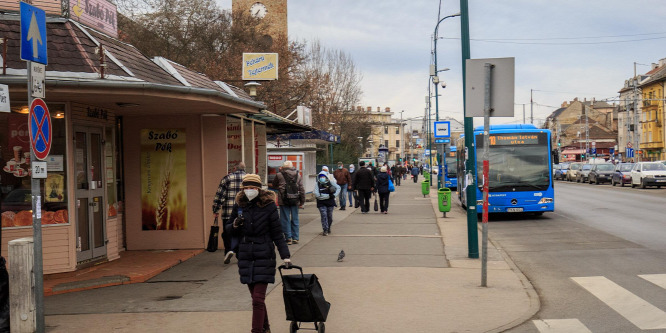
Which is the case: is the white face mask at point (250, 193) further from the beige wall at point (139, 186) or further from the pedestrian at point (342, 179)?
the pedestrian at point (342, 179)

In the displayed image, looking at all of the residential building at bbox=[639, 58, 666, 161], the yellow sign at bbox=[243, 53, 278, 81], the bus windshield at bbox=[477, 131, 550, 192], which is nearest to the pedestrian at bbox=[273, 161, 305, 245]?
the yellow sign at bbox=[243, 53, 278, 81]

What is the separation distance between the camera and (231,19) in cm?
3872

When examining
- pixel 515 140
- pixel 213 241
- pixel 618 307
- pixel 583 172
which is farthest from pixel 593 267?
pixel 583 172

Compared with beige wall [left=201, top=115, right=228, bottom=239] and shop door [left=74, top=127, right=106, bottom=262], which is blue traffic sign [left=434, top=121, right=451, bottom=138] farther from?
shop door [left=74, top=127, right=106, bottom=262]

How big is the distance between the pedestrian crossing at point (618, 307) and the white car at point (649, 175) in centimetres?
3227

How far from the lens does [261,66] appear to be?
A: 63.9 feet

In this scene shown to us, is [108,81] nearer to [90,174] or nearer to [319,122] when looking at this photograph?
[90,174]

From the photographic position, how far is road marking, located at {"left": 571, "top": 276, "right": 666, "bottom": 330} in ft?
22.4

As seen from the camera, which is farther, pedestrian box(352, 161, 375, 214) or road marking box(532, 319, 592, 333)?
pedestrian box(352, 161, 375, 214)

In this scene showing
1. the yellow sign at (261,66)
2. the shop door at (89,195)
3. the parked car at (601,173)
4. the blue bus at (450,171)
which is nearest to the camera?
the shop door at (89,195)

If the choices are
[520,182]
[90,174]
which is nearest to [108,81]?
[90,174]

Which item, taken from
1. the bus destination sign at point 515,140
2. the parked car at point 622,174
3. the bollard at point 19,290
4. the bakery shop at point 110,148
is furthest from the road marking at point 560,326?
the parked car at point 622,174

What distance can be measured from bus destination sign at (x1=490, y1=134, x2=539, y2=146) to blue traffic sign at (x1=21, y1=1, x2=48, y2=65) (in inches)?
637

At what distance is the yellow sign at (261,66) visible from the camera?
63.4 ft
